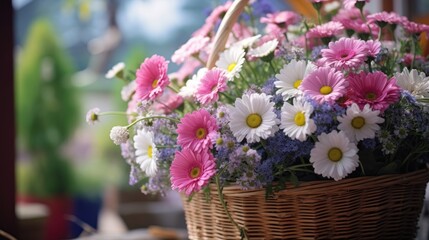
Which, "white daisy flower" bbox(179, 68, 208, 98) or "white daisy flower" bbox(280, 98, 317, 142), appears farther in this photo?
"white daisy flower" bbox(179, 68, 208, 98)

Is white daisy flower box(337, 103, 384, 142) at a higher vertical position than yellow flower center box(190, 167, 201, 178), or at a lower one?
higher

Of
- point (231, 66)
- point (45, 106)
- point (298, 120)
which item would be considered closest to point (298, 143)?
point (298, 120)

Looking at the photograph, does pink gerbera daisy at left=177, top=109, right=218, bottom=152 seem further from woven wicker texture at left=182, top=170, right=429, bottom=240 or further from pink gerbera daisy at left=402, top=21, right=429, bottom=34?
pink gerbera daisy at left=402, top=21, right=429, bottom=34

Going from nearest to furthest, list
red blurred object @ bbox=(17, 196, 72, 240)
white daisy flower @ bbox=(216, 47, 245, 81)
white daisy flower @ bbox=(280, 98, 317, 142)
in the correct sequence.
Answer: white daisy flower @ bbox=(280, 98, 317, 142) < white daisy flower @ bbox=(216, 47, 245, 81) < red blurred object @ bbox=(17, 196, 72, 240)

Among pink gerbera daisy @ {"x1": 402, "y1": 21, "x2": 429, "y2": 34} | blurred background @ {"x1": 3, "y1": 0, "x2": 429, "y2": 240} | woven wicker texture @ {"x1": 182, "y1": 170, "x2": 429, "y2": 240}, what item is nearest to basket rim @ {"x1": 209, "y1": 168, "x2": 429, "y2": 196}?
woven wicker texture @ {"x1": 182, "y1": 170, "x2": 429, "y2": 240}

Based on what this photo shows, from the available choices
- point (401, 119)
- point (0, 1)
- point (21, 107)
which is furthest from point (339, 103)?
point (21, 107)

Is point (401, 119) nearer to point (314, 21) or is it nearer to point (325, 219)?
point (325, 219)

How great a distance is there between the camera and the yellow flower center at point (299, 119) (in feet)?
1.86

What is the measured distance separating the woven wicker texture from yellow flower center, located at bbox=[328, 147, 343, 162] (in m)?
0.03

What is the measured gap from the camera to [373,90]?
1.96 feet

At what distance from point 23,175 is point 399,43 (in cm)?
280

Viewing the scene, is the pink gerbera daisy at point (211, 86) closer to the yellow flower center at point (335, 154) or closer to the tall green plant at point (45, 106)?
the yellow flower center at point (335, 154)

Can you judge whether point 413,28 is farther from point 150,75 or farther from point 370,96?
point 150,75

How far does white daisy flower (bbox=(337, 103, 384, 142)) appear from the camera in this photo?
57 cm
